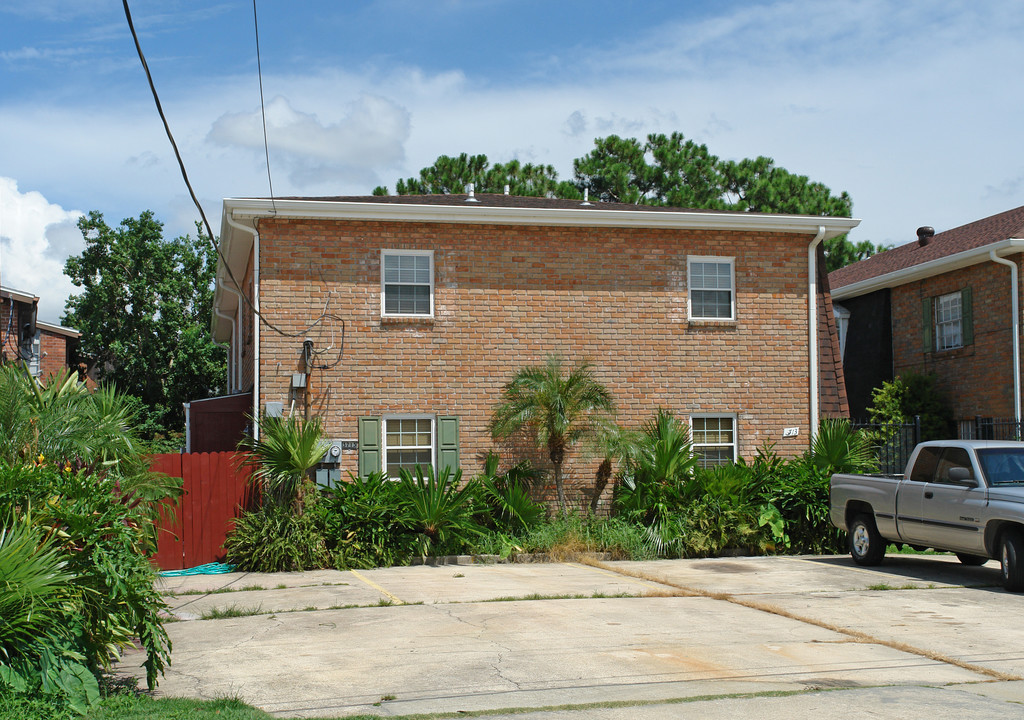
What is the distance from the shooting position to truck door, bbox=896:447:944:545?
12.6 meters

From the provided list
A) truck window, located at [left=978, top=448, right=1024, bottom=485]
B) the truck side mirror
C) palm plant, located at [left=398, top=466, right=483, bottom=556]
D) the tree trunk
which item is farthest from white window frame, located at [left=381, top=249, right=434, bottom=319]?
truck window, located at [left=978, top=448, right=1024, bottom=485]

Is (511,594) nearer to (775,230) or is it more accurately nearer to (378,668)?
(378,668)

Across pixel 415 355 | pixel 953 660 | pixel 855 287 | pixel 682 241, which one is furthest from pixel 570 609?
pixel 855 287

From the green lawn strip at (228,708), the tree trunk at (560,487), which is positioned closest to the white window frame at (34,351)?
the tree trunk at (560,487)

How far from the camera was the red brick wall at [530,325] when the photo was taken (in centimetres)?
1563

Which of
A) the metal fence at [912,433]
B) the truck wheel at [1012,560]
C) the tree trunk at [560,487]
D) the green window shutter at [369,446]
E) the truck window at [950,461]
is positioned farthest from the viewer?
the metal fence at [912,433]

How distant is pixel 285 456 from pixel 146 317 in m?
21.1

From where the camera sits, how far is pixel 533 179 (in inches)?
1625

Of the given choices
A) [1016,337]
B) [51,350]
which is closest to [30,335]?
[51,350]

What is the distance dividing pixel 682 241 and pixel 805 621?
892cm

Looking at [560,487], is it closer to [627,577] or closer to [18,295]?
[627,577]

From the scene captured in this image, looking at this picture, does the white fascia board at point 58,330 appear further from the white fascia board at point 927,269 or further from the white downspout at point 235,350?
the white fascia board at point 927,269

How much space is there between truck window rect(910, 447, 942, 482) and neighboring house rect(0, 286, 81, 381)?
78.0 ft

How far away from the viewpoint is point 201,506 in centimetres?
1463
